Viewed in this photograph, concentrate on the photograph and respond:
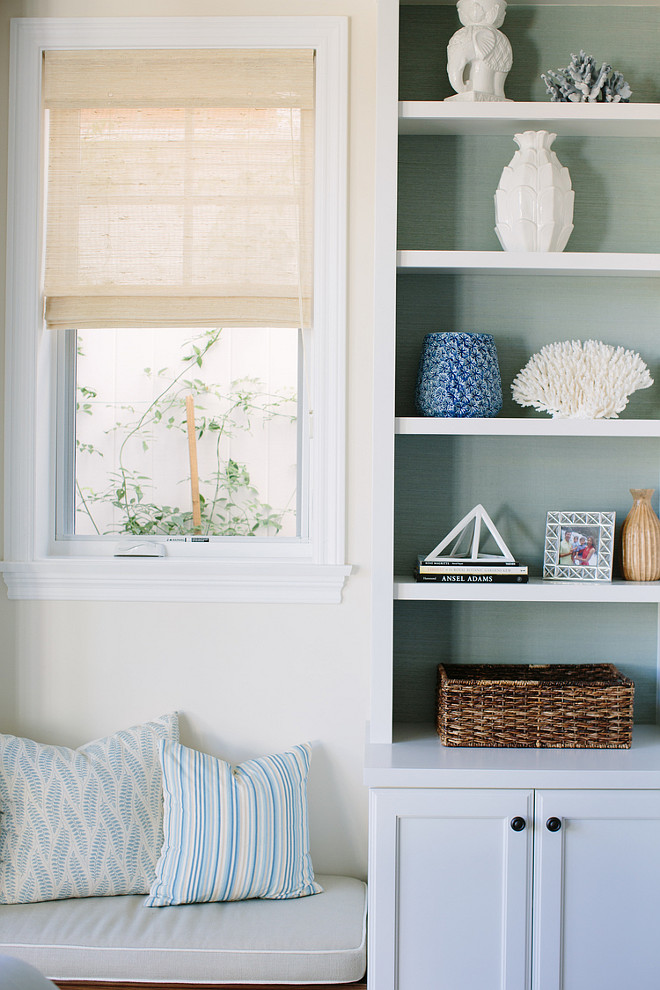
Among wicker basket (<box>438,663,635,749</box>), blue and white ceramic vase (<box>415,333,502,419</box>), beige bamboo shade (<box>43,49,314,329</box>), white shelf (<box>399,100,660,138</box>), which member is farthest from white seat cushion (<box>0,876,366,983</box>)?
white shelf (<box>399,100,660,138</box>)

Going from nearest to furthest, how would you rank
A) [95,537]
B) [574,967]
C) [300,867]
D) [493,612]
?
1. [574,967]
2. [300,867]
3. [493,612]
4. [95,537]

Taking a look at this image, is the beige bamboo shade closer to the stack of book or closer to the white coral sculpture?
the white coral sculpture

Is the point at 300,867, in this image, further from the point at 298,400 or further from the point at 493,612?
the point at 298,400

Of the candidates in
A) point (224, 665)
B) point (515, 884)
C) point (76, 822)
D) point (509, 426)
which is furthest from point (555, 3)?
point (76, 822)

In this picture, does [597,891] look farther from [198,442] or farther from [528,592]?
[198,442]

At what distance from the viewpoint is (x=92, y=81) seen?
1966 mm

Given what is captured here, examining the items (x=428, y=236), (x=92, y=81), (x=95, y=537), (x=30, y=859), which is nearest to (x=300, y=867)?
(x=30, y=859)

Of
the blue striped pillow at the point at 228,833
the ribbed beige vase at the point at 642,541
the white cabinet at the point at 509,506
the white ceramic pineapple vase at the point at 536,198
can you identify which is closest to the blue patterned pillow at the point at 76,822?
the blue striped pillow at the point at 228,833

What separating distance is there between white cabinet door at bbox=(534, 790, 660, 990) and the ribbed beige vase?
0.48 metres

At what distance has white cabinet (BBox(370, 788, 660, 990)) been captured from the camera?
1.59 m

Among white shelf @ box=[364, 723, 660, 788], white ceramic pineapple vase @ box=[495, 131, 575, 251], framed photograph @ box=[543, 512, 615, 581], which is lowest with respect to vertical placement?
white shelf @ box=[364, 723, 660, 788]

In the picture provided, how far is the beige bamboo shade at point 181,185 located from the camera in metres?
1.96

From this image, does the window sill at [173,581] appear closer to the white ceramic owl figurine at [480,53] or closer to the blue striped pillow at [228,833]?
the blue striped pillow at [228,833]

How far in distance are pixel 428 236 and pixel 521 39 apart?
0.52 metres
